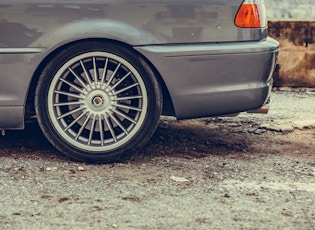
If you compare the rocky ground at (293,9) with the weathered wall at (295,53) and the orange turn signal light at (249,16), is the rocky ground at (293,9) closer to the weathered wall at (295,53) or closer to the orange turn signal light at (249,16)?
the weathered wall at (295,53)

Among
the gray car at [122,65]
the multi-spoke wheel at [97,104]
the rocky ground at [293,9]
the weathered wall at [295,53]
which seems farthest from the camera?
the rocky ground at [293,9]

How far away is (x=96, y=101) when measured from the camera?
499 cm

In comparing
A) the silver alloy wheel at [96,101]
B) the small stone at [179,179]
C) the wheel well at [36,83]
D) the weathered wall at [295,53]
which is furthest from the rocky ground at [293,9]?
the small stone at [179,179]

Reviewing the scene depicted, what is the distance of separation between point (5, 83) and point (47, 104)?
1.00 ft

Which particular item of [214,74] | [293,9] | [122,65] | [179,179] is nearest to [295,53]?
[293,9]

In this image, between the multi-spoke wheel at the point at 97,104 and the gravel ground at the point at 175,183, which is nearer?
the gravel ground at the point at 175,183

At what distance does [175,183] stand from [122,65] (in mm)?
918

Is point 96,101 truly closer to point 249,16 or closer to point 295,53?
point 249,16

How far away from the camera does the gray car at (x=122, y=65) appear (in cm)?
481

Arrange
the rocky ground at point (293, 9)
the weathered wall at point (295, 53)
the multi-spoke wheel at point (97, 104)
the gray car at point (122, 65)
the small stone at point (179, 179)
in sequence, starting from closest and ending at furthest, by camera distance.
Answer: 1. the small stone at point (179, 179)
2. the gray car at point (122, 65)
3. the multi-spoke wheel at point (97, 104)
4. the weathered wall at point (295, 53)
5. the rocky ground at point (293, 9)

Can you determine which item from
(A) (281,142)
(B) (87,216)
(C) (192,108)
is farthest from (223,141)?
(B) (87,216)

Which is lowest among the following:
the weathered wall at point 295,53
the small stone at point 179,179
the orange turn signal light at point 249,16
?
the small stone at point 179,179

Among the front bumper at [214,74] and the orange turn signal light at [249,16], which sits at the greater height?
the orange turn signal light at [249,16]

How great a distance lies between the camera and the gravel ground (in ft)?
12.6
